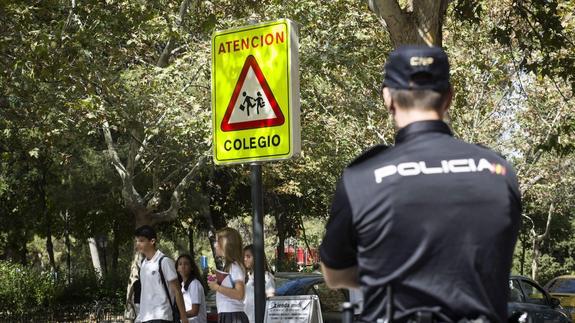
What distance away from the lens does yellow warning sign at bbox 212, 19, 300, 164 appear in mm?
5375

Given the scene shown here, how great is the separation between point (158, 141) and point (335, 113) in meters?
4.83

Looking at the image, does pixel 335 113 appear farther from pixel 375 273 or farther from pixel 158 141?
pixel 375 273

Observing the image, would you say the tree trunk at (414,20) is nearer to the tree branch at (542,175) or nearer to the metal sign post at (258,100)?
the metal sign post at (258,100)

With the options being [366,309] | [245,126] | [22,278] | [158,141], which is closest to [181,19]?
[158,141]

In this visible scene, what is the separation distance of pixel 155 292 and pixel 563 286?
15637 mm

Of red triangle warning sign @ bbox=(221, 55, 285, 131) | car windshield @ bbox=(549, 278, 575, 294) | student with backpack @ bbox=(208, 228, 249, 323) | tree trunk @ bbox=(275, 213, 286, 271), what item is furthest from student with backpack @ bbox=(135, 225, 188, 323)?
tree trunk @ bbox=(275, 213, 286, 271)

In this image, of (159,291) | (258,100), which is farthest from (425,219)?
(159,291)

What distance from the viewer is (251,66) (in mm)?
5492

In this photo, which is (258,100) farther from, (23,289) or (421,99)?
Result: (23,289)

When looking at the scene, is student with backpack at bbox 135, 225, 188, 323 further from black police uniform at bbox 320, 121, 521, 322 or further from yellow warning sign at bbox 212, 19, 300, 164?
black police uniform at bbox 320, 121, 521, 322

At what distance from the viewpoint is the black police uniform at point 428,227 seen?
8.36 feet

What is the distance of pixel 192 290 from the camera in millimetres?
9992

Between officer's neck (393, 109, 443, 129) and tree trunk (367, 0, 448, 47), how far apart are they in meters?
5.49

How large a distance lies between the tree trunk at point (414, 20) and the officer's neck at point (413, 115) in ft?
18.0
